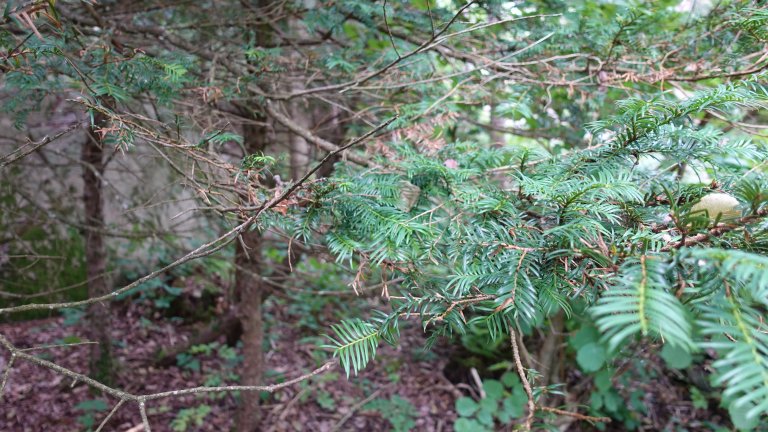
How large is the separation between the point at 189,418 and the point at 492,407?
6.05ft

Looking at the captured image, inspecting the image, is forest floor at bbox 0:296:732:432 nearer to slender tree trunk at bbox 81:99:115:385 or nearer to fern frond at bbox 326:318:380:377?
slender tree trunk at bbox 81:99:115:385

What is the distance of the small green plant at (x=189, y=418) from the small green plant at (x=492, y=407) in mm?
1518

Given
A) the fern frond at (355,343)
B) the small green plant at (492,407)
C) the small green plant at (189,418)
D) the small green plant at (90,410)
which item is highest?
the fern frond at (355,343)

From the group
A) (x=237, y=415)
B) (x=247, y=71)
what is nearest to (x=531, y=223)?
(x=247, y=71)

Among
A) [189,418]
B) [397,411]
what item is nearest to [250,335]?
[189,418]

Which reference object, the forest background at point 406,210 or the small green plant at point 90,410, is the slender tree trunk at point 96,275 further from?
the small green plant at point 90,410

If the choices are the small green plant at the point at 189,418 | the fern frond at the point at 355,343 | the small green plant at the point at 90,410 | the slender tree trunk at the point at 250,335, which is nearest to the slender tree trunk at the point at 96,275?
the small green plant at the point at 90,410

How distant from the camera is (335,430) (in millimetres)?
2951

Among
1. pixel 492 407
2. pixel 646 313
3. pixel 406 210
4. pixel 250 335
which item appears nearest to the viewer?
pixel 646 313

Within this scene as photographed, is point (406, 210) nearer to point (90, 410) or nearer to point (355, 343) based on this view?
point (355, 343)

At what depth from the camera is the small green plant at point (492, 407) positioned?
2.91m

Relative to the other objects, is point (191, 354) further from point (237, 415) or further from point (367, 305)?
point (367, 305)

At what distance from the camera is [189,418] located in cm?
271

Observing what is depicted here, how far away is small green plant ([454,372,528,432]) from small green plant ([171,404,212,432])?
4.98 ft
